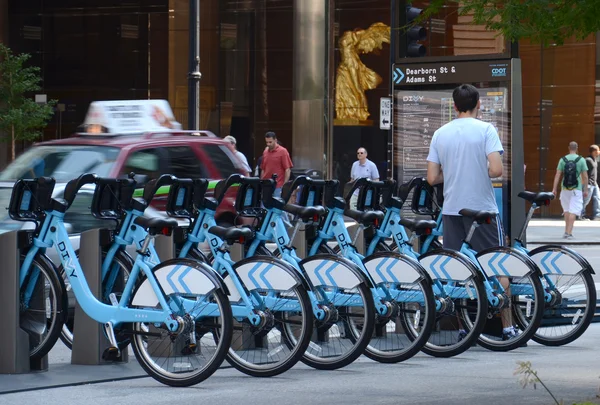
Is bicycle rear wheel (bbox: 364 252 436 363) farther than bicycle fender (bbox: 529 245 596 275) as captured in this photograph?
No

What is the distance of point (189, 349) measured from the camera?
292 inches

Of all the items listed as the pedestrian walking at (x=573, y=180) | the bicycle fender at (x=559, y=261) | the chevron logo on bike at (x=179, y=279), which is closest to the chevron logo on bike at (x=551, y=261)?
the bicycle fender at (x=559, y=261)

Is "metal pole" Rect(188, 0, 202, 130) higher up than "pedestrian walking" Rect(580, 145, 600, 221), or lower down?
higher up

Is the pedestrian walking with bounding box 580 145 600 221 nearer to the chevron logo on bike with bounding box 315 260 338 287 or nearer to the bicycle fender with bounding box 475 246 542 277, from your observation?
the bicycle fender with bounding box 475 246 542 277

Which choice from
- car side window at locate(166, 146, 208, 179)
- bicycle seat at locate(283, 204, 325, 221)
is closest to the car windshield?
car side window at locate(166, 146, 208, 179)

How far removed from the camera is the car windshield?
12.3m

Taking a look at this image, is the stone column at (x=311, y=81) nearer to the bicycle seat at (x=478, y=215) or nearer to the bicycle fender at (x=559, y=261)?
the bicycle fender at (x=559, y=261)

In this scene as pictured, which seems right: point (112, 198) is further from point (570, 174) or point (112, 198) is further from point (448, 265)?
point (570, 174)

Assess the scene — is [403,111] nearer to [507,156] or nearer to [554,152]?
[507,156]

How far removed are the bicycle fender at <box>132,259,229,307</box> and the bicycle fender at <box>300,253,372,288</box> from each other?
97 cm

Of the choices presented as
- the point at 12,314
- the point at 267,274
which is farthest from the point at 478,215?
the point at 12,314

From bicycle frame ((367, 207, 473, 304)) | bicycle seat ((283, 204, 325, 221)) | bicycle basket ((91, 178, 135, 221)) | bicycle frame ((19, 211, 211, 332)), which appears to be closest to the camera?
bicycle frame ((19, 211, 211, 332))

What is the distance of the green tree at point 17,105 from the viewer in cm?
3238

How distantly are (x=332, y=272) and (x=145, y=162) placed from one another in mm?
5150
